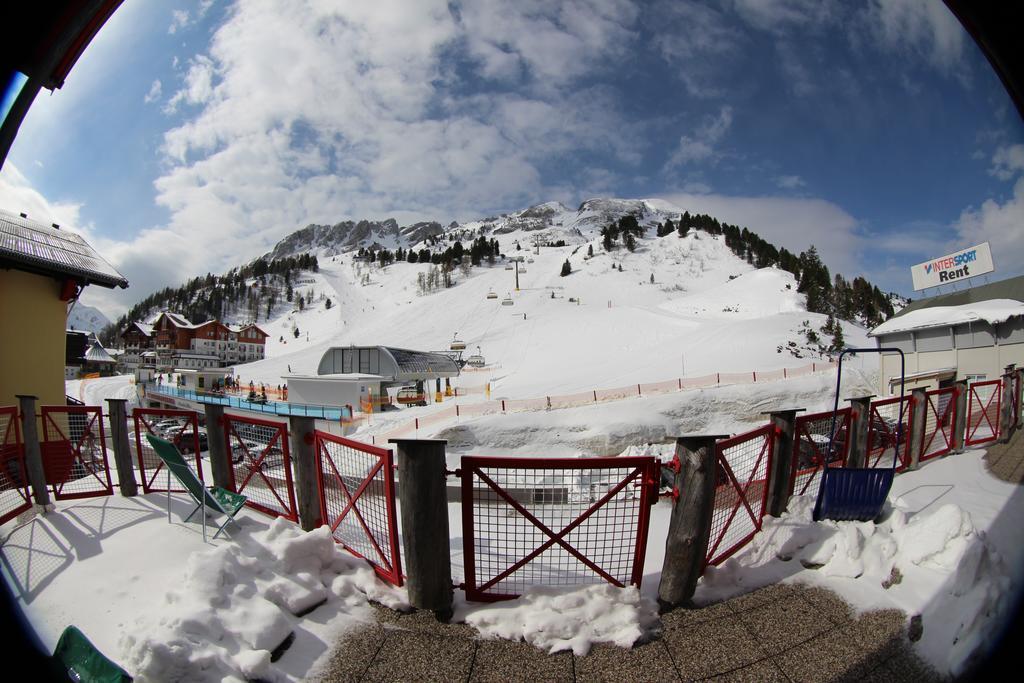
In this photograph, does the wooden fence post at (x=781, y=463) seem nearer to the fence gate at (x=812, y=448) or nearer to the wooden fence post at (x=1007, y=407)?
the fence gate at (x=812, y=448)

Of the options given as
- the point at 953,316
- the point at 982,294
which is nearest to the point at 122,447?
the point at 982,294

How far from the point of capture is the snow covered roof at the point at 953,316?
8.71 feet

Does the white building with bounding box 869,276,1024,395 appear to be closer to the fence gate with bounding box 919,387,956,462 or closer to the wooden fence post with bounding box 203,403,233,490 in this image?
the fence gate with bounding box 919,387,956,462

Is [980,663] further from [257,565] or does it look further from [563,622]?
[257,565]

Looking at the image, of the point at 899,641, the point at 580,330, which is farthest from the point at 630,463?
the point at 580,330

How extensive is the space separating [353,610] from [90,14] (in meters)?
4.24

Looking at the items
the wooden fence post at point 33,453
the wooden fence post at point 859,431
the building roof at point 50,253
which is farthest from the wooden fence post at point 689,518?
the wooden fence post at point 33,453

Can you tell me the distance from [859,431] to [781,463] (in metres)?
1.78

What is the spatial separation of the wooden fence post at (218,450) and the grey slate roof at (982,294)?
24.9ft

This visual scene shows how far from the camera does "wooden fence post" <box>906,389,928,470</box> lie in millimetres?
5141

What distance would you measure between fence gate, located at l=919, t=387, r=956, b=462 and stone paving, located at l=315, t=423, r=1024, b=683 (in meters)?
2.06

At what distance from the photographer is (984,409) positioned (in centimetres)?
315

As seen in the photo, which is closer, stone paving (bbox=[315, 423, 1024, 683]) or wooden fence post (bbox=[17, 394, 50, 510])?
stone paving (bbox=[315, 423, 1024, 683])

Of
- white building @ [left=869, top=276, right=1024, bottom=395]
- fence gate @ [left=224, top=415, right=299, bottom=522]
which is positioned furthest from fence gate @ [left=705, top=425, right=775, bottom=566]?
fence gate @ [left=224, top=415, right=299, bottom=522]
